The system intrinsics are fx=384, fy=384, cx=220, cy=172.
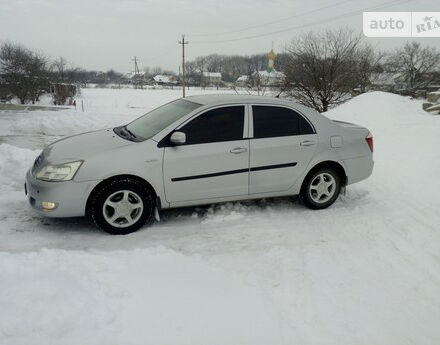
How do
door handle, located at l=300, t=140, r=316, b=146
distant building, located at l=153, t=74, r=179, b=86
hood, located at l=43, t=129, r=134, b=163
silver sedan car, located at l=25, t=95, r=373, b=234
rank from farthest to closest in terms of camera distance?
distant building, located at l=153, t=74, r=179, b=86 < door handle, located at l=300, t=140, r=316, b=146 < hood, located at l=43, t=129, r=134, b=163 < silver sedan car, located at l=25, t=95, r=373, b=234

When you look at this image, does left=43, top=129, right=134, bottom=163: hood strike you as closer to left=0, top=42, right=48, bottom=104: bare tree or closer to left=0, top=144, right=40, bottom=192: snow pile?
left=0, top=144, right=40, bottom=192: snow pile

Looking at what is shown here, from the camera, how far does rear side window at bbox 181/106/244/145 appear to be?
4848 mm

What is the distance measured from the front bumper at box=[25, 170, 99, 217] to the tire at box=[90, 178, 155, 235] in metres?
0.13

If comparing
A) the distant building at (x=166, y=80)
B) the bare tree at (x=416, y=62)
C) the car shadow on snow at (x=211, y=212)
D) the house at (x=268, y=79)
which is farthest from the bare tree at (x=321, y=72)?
the distant building at (x=166, y=80)

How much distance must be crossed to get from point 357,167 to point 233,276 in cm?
301

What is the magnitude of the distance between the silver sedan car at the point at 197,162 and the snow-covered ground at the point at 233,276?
347mm

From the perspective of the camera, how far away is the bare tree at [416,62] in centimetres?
4925

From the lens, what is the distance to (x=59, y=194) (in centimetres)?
434

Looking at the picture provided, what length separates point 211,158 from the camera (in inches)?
191

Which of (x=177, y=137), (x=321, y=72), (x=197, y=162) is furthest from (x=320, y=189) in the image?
(x=321, y=72)

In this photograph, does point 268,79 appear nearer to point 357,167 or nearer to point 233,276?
point 357,167

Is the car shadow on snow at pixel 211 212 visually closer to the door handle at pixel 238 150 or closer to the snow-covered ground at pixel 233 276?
the snow-covered ground at pixel 233 276

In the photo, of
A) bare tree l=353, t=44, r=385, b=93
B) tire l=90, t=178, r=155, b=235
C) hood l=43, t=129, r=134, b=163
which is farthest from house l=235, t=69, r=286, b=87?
tire l=90, t=178, r=155, b=235

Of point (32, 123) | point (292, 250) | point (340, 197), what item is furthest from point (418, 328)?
point (32, 123)
